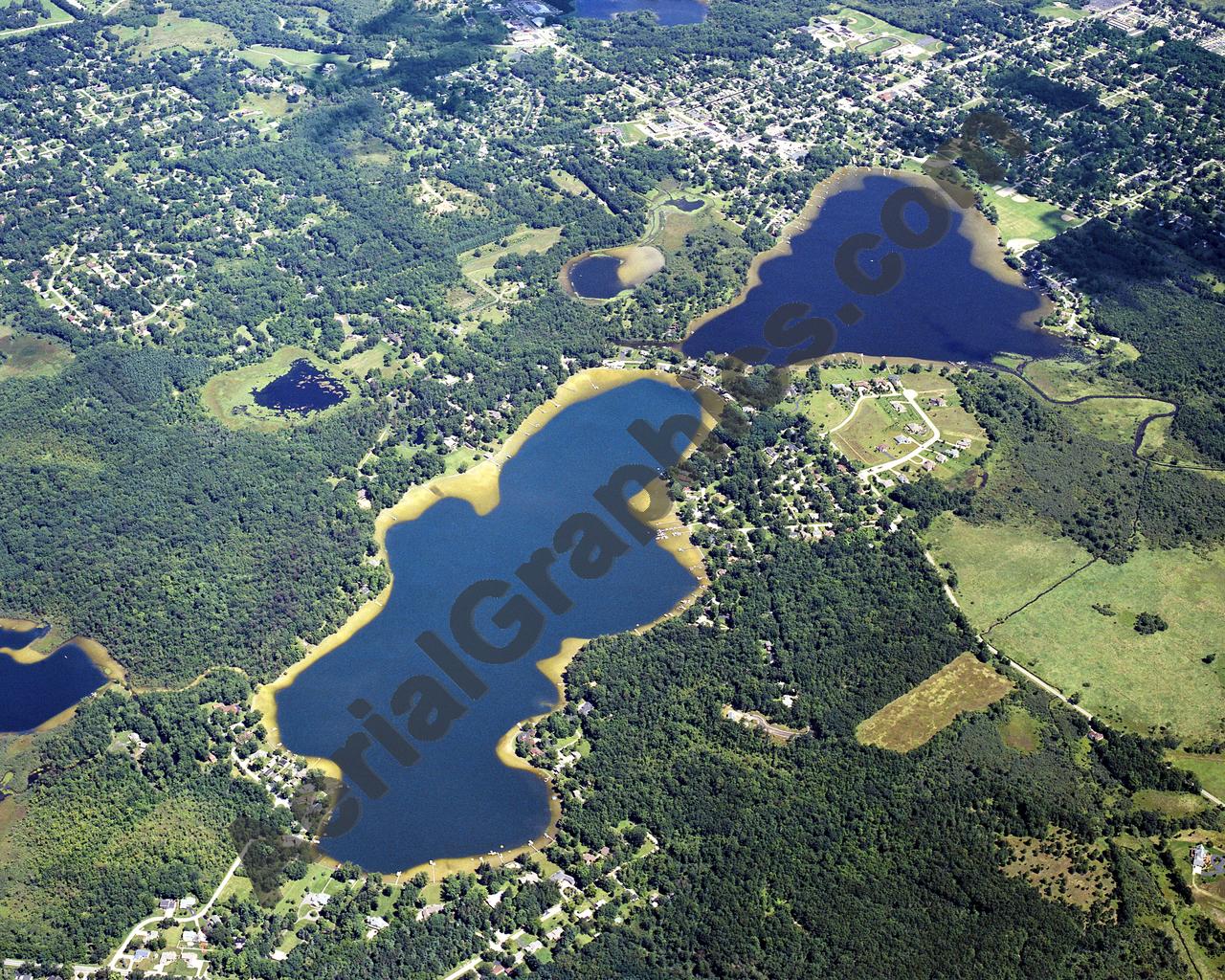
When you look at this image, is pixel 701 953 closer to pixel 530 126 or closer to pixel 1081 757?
pixel 1081 757

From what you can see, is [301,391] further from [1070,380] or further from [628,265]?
[1070,380]

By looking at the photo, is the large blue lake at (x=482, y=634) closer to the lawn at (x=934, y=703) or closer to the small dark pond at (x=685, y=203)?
the lawn at (x=934, y=703)

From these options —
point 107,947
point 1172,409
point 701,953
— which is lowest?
point 107,947

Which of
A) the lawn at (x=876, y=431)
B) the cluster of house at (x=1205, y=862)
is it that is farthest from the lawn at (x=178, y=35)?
the cluster of house at (x=1205, y=862)

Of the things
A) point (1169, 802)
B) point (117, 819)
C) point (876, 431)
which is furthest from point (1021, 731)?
point (117, 819)

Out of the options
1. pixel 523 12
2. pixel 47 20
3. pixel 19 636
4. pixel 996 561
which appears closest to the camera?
pixel 19 636

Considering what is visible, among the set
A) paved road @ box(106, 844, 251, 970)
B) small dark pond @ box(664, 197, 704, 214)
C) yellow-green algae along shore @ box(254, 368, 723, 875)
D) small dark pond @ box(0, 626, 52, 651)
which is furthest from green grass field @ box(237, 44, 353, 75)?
paved road @ box(106, 844, 251, 970)

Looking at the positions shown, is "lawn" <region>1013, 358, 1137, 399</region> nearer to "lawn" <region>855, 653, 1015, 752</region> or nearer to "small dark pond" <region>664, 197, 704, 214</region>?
"lawn" <region>855, 653, 1015, 752</region>

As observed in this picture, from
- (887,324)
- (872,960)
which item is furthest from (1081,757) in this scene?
(887,324)
